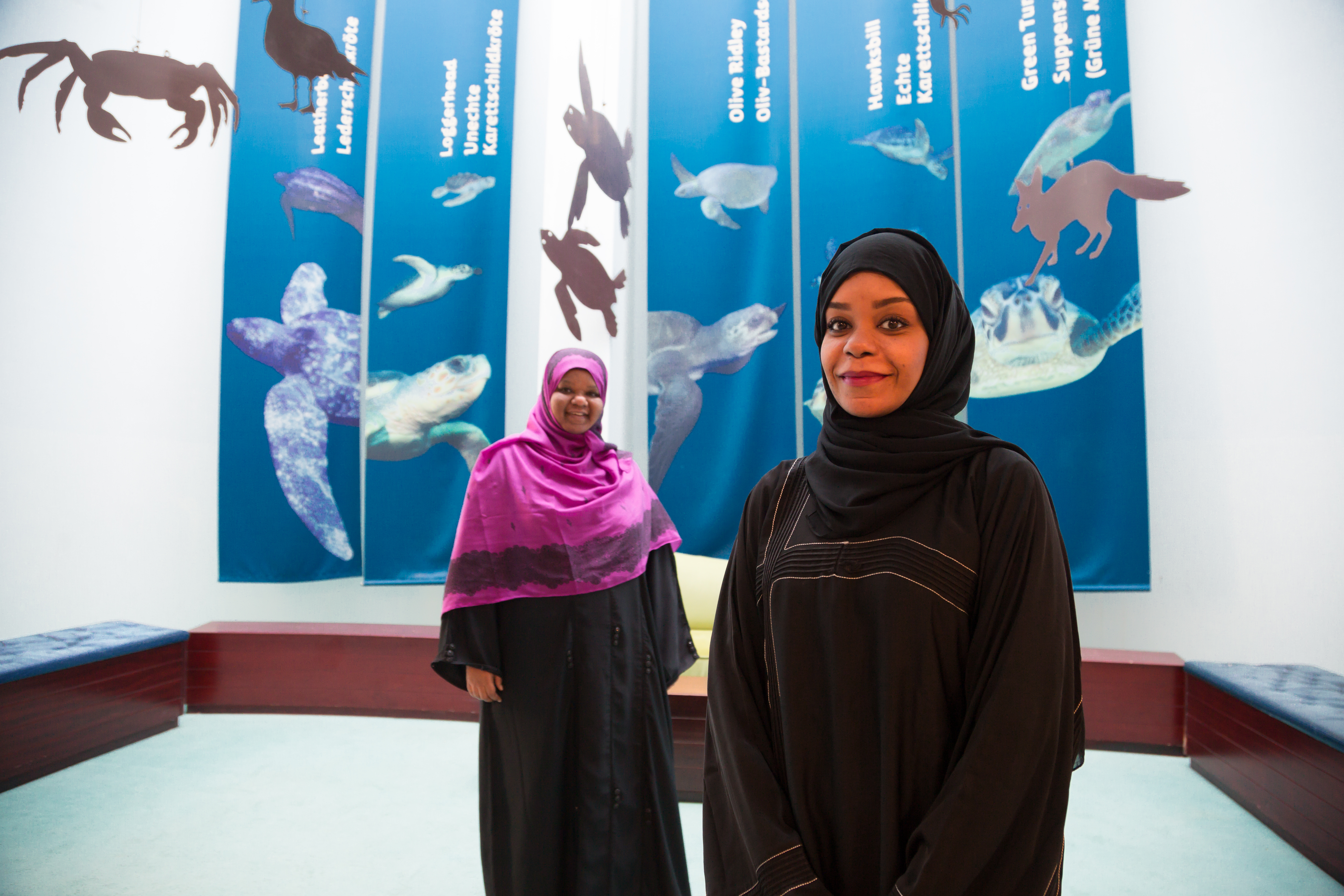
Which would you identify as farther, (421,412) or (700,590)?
(421,412)

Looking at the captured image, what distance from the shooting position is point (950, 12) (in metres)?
3.49

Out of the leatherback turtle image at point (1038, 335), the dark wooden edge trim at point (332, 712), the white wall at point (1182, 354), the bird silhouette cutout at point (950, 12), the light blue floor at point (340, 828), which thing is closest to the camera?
the light blue floor at point (340, 828)

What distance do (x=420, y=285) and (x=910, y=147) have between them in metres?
2.41

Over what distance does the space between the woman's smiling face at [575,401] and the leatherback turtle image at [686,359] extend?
70.6 inches

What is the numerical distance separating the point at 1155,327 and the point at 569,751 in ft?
10.4

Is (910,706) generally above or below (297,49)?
below

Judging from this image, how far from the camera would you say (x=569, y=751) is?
1690 mm

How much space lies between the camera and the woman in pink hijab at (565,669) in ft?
5.41

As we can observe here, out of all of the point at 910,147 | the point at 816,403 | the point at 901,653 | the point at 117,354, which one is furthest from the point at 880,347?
the point at 117,354

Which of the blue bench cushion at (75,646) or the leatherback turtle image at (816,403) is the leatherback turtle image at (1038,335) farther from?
the blue bench cushion at (75,646)

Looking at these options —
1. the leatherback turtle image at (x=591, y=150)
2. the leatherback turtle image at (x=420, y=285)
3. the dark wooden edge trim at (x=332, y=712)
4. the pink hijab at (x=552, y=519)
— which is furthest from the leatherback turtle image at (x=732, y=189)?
the dark wooden edge trim at (x=332, y=712)

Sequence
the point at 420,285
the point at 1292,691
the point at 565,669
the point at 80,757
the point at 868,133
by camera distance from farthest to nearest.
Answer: the point at 420,285, the point at 868,133, the point at 80,757, the point at 1292,691, the point at 565,669

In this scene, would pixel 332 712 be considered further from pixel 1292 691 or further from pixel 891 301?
pixel 1292 691

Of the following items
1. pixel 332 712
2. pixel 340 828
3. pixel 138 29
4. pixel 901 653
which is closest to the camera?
pixel 901 653
